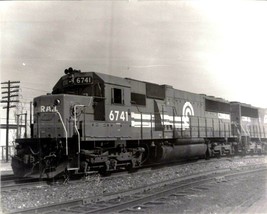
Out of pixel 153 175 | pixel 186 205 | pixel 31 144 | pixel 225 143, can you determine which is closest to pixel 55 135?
pixel 31 144

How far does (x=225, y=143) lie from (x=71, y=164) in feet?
37.0

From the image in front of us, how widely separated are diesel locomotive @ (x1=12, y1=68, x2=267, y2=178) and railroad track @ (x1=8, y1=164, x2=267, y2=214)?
212 cm

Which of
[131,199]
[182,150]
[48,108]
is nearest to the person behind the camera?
[131,199]

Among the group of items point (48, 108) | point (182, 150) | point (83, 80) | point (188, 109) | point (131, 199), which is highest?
point (83, 80)

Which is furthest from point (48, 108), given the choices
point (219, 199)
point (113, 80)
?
point (219, 199)

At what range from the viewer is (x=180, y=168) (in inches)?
511

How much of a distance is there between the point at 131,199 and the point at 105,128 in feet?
11.0

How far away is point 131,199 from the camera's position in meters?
7.49

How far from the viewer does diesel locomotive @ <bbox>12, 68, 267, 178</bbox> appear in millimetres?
9703

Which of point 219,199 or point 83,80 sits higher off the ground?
point 83,80

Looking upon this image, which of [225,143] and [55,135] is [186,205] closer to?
[55,135]

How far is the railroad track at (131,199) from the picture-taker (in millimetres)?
6434

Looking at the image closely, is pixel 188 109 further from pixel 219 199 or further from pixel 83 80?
pixel 219 199

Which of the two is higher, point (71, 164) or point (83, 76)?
point (83, 76)
